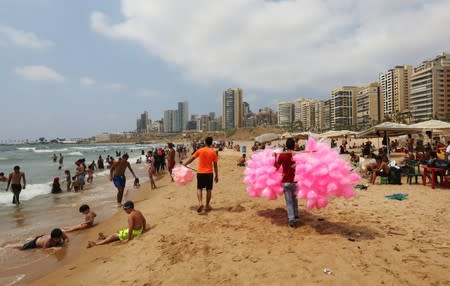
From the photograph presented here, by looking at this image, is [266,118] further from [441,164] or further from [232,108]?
[441,164]

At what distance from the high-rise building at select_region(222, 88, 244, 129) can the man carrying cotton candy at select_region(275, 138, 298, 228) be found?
526 feet

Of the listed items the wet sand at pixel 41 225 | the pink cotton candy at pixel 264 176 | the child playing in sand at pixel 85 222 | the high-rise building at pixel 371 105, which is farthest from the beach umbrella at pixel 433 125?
the high-rise building at pixel 371 105

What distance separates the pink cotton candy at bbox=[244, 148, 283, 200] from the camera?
5445 millimetres

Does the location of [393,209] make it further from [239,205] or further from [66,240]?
[66,240]

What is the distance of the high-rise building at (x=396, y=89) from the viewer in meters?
104

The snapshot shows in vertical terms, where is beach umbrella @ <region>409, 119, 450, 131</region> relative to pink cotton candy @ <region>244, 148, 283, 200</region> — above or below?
above

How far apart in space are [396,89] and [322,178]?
390 feet

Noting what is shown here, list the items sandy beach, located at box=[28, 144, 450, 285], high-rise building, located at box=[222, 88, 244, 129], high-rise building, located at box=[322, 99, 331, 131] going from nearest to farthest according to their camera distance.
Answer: sandy beach, located at box=[28, 144, 450, 285]
high-rise building, located at box=[322, 99, 331, 131]
high-rise building, located at box=[222, 88, 244, 129]

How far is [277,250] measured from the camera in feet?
14.3

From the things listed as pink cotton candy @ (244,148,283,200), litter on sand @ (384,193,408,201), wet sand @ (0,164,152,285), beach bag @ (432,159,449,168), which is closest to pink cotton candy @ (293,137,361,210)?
pink cotton candy @ (244,148,283,200)

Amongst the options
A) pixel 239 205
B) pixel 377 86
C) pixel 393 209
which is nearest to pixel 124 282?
pixel 239 205

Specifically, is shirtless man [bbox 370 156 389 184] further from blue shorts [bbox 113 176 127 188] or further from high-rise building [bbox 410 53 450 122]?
high-rise building [bbox 410 53 450 122]

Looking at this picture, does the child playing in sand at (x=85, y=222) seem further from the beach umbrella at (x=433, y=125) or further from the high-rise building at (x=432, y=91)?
the high-rise building at (x=432, y=91)

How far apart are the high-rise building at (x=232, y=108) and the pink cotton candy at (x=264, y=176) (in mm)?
160072
